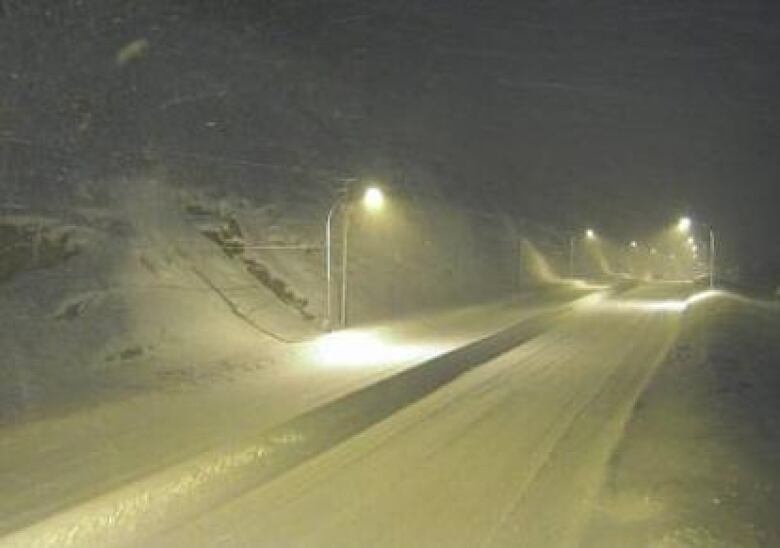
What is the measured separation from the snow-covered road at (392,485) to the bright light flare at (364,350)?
5765mm

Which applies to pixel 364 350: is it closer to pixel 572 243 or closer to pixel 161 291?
pixel 161 291

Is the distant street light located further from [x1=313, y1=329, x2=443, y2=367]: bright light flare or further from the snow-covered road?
the snow-covered road

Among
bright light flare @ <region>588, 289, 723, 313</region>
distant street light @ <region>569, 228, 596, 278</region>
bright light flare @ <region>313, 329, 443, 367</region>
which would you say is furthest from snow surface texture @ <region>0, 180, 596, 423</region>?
distant street light @ <region>569, 228, 596, 278</region>

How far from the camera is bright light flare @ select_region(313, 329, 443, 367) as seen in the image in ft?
79.6

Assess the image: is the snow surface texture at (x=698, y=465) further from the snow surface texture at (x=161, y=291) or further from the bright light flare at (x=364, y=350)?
the snow surface texture at (x=161, y=291)

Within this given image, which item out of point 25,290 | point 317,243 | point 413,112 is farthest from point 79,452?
point 413,112

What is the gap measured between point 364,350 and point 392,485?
15511 millimetres

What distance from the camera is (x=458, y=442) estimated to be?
14.0 metres

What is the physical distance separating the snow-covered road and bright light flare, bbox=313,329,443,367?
227 inches

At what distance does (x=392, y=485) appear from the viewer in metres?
11.4

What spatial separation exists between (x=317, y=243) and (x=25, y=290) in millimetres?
18621

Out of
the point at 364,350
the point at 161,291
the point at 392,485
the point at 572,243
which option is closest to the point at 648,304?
the point at 364,350

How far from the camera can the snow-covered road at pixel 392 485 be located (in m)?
9.46

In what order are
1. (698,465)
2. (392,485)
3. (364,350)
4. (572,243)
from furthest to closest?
(572,243) < (364,350) < (698,465) < (392,485)
